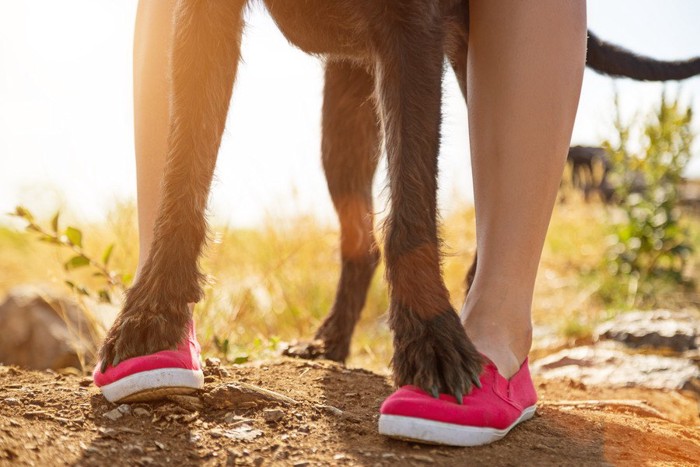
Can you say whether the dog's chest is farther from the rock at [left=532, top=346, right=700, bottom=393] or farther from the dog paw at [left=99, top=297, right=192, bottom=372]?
the rock at [left=532, top=346, right=700, bottom=393]

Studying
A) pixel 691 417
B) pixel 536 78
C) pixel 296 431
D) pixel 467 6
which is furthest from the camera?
Result: pixel 691 417

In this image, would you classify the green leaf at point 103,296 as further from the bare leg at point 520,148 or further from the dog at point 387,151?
the bare leg at point 520,148

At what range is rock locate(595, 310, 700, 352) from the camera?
3.34 meters

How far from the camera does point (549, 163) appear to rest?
1777 millimetres

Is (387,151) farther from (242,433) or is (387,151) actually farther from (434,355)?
(242,433)

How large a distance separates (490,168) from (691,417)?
4.64 feet

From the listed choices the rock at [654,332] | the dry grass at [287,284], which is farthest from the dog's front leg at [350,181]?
the rock at [654,332]

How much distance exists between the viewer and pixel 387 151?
1.68 m

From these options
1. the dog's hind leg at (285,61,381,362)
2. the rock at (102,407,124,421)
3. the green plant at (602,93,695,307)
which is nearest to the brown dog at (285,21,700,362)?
the dog's hind leg at (285,61,381,362)

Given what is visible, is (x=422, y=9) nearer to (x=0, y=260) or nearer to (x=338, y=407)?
(x=338, y=407)

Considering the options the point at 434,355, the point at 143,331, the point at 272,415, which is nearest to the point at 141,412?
the point at 143,331

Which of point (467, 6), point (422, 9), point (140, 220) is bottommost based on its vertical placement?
point (140, 220)

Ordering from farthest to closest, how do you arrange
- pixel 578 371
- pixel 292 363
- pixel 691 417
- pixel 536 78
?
pixel 578 371 → pixel 691 417 → pixel 292 363 → pixel 536 78

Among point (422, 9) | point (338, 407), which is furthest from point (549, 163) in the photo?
point (338, 407)
